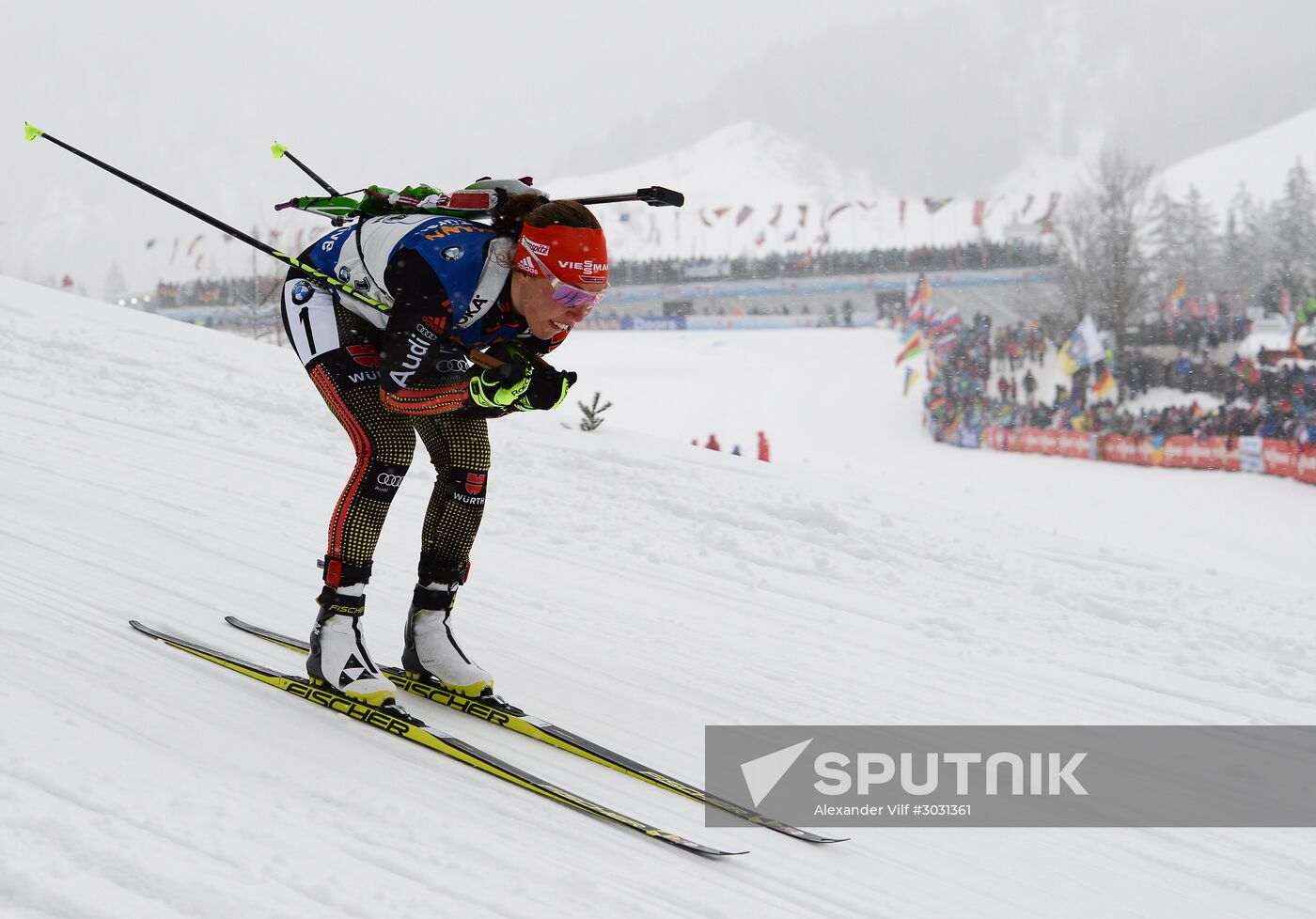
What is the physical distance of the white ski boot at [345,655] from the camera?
306cm

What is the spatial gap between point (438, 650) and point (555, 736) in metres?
0.53

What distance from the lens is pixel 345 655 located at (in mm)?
3070

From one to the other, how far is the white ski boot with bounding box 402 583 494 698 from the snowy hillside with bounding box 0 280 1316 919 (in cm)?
16

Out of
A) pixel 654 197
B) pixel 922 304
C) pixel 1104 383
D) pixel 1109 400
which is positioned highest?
pixel 922 304

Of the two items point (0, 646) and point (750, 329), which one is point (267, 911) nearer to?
point (0, 646)

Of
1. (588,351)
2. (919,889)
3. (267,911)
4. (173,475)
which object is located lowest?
(919,889)

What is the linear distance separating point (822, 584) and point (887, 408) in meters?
21.5

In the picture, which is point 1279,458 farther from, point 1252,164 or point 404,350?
point 1252,164

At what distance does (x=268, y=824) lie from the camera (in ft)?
7.34

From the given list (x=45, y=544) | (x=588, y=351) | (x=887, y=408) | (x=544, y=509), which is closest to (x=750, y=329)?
(x=588, y=351)

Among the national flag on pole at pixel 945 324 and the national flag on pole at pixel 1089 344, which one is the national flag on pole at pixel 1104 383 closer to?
the national flag on pole at pixel 1089 344

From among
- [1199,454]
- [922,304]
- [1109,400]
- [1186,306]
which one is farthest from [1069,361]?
[1186,306]

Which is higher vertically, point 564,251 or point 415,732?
point 564,251

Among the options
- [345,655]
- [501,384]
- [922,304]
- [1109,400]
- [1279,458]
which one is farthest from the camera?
[922,304]
